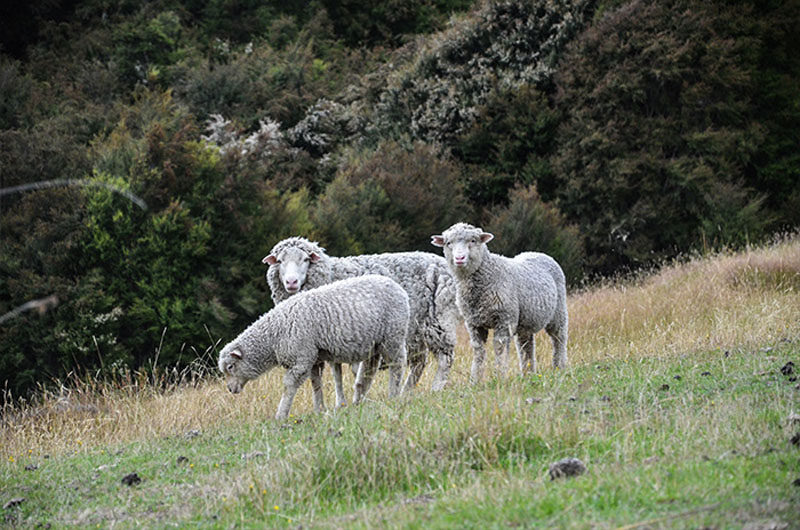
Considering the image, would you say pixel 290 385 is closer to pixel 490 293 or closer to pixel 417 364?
pixel 417 364

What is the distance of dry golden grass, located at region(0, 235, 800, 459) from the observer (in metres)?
8.83

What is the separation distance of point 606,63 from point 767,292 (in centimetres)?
1516

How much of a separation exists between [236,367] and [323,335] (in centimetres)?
101

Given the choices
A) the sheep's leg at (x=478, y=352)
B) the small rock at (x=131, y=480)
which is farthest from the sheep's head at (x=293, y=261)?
the small rock at (x=131, y=480)

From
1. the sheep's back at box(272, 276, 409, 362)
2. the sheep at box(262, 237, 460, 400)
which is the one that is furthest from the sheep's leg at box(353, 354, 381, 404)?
the sheep at box(262, 237, 460, 400)

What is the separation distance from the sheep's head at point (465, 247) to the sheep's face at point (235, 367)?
2384mm

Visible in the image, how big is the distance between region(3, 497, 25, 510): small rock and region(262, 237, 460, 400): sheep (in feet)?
13.2

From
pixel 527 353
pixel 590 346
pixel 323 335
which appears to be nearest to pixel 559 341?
pixel 527 353

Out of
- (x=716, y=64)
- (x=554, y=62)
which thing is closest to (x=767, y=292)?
(x=716, y=64)

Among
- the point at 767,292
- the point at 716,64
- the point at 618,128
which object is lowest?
the point at 767,292

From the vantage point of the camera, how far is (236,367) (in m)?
8.27

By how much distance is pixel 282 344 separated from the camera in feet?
26.3

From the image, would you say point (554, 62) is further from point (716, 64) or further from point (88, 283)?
point (88, 283)

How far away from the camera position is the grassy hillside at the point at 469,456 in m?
4.09
